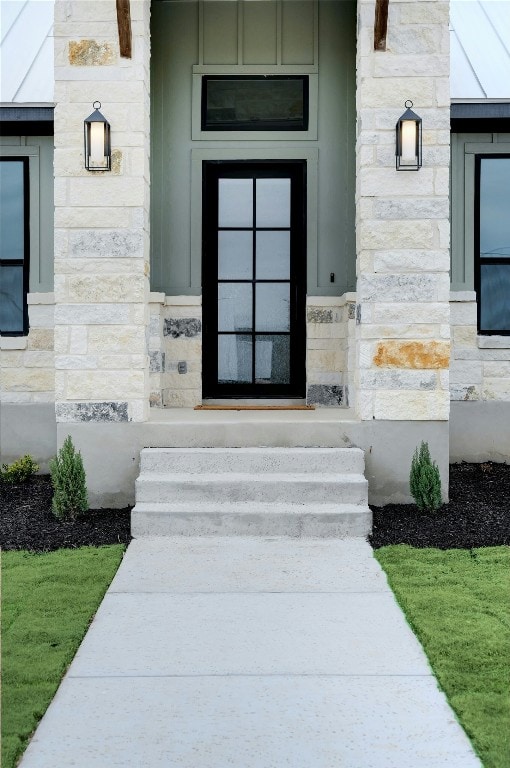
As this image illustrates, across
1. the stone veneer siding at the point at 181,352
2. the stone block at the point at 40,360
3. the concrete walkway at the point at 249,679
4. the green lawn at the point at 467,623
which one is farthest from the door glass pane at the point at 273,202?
the concrete walkway at the point at 249,679

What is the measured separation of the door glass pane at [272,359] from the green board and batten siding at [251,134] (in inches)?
26.5

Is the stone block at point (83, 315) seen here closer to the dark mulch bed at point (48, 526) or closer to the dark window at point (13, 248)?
the dark mulch bed at point (48, 526)

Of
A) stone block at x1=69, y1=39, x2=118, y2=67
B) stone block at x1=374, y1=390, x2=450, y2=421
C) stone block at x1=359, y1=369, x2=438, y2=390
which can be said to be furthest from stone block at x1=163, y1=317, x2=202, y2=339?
stone block at x1=69, y1=39, x2=118, y2=67

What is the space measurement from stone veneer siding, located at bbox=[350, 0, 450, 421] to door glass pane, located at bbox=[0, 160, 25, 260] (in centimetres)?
378

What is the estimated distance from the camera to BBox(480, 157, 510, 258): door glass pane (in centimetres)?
802

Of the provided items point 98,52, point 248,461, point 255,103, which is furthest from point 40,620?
point 255,103

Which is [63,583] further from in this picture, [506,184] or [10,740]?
[506,184]

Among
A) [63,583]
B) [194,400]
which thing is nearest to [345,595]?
[63,583]

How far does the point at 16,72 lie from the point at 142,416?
14.5 ft

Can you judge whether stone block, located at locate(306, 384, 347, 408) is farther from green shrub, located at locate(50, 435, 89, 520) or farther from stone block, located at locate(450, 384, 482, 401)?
green shrub, located at locate(50, 435, 89, 520)

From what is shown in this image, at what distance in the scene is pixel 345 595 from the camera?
14.5 ft

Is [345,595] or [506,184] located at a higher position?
[506,184]

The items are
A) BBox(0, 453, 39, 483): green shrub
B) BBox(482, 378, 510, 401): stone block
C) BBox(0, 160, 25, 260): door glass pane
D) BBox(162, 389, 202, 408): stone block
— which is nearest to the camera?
BBox(0, 453, 39, 483): green shrub

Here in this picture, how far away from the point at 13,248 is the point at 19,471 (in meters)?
2.47
